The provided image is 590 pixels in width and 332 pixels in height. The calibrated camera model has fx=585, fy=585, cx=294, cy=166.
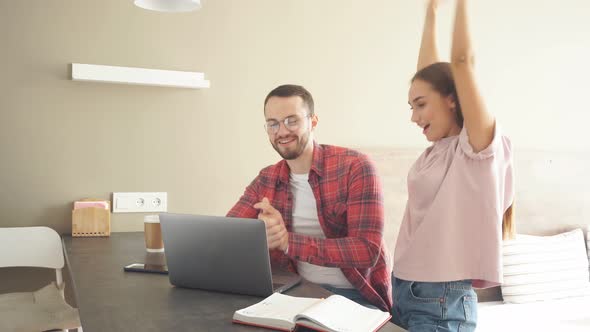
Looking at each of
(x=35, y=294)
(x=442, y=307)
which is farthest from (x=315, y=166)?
(x=35, y=294)

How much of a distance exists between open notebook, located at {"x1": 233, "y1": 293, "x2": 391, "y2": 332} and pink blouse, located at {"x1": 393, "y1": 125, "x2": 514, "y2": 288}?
400 millimetres

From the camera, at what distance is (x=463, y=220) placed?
4.91ft

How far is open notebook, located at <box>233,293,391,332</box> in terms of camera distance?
1.07 meters

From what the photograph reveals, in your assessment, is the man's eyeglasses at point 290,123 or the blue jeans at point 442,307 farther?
the man's eyeglasses at point 290,123

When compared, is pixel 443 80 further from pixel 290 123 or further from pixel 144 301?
pixel 144 301

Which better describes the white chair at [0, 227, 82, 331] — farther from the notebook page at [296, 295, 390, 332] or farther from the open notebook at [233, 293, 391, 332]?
the notebook page at [296, 295, 390, 332]

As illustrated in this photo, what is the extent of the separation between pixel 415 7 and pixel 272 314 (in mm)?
2227

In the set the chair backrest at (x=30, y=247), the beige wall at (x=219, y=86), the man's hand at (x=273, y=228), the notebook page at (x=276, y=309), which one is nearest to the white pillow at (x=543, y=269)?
the beige wall at (x=219, y=86)

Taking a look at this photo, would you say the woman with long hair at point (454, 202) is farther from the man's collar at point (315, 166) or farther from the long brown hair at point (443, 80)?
the man's collar at point (315, 166)

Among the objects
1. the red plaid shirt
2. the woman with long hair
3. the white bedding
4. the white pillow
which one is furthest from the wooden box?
the white pillow

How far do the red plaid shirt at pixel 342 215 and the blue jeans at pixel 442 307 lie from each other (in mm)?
232

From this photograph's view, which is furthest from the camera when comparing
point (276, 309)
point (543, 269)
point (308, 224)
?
point (543, 269)

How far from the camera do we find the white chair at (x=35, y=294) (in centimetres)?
185

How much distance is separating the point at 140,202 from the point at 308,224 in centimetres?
97
